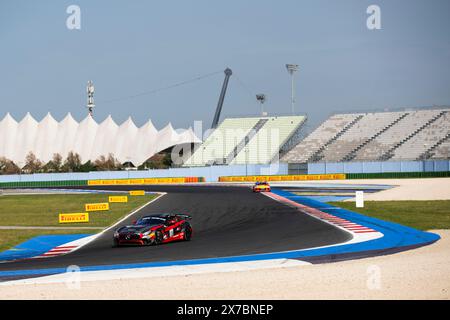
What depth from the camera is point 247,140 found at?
116000 millimetres

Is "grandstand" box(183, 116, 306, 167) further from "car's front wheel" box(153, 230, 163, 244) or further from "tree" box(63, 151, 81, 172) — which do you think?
"car's front wheel" box(153, 230, 163, 244)

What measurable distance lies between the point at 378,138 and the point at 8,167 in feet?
253

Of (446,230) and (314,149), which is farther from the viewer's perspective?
(314,149)

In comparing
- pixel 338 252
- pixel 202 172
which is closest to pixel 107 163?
pixel 202 172

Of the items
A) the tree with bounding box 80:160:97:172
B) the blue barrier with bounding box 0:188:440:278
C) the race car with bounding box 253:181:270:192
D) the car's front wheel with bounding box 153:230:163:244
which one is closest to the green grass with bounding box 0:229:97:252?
the car's front wheel with bounding box 153:230:163:244

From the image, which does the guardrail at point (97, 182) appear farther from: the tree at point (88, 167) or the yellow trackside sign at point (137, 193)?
the yellow trackside sign at point (137, 193)

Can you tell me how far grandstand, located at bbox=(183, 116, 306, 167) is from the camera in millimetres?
110375

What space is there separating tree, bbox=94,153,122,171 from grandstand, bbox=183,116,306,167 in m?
A: 19.5

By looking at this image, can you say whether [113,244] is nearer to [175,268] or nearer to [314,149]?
[175,268]

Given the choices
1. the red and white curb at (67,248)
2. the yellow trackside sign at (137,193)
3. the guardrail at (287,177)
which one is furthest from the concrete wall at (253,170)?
the red and white curb at (67,248)
